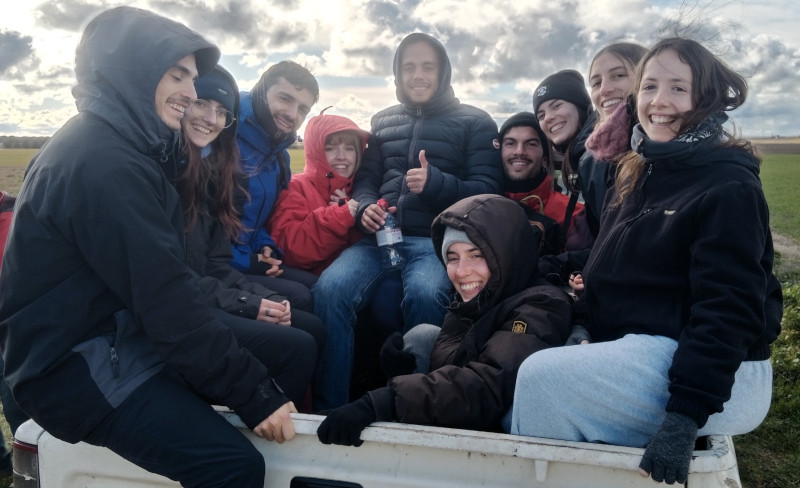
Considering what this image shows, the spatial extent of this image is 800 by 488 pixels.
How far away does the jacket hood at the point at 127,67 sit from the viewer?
2059mm

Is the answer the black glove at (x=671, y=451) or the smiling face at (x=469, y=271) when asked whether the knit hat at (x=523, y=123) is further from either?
the black glove at (x=671, y=451)

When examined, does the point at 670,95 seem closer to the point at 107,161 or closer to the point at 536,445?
the point at 536,445

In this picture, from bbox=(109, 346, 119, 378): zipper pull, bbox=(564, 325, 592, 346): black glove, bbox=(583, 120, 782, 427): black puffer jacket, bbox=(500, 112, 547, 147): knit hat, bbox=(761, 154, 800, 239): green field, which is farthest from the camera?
bbox=(761, 154, 800, 239): green field

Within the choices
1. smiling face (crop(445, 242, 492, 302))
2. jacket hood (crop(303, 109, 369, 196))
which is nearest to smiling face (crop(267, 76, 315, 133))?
jacket hood (crop(303, 109, 369, 196))

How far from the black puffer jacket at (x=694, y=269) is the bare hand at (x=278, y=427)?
3.93 feet

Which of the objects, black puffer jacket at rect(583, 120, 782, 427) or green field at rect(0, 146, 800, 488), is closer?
black puffer jacket at rect(583, 120, 782, 427)

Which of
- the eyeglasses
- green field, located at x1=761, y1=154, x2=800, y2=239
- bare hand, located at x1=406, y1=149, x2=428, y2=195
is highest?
the eyeglasses

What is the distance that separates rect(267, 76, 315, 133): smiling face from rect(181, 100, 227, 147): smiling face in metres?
0.56

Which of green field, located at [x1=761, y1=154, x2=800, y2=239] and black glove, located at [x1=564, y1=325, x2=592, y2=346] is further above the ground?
black glove, located at [x1=564, y1=325, x2=592, y2=346]

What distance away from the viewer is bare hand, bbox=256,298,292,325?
2979 mm

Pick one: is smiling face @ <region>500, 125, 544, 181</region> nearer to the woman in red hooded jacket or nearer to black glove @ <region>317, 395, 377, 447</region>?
the woman in red hooded jacket

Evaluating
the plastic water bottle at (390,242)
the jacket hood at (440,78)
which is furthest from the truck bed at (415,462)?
the jacket hood at (440,78)

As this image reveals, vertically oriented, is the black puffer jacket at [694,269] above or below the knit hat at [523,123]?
below

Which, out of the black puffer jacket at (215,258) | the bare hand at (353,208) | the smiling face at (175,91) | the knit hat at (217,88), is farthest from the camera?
the bare hand at (353,208)
